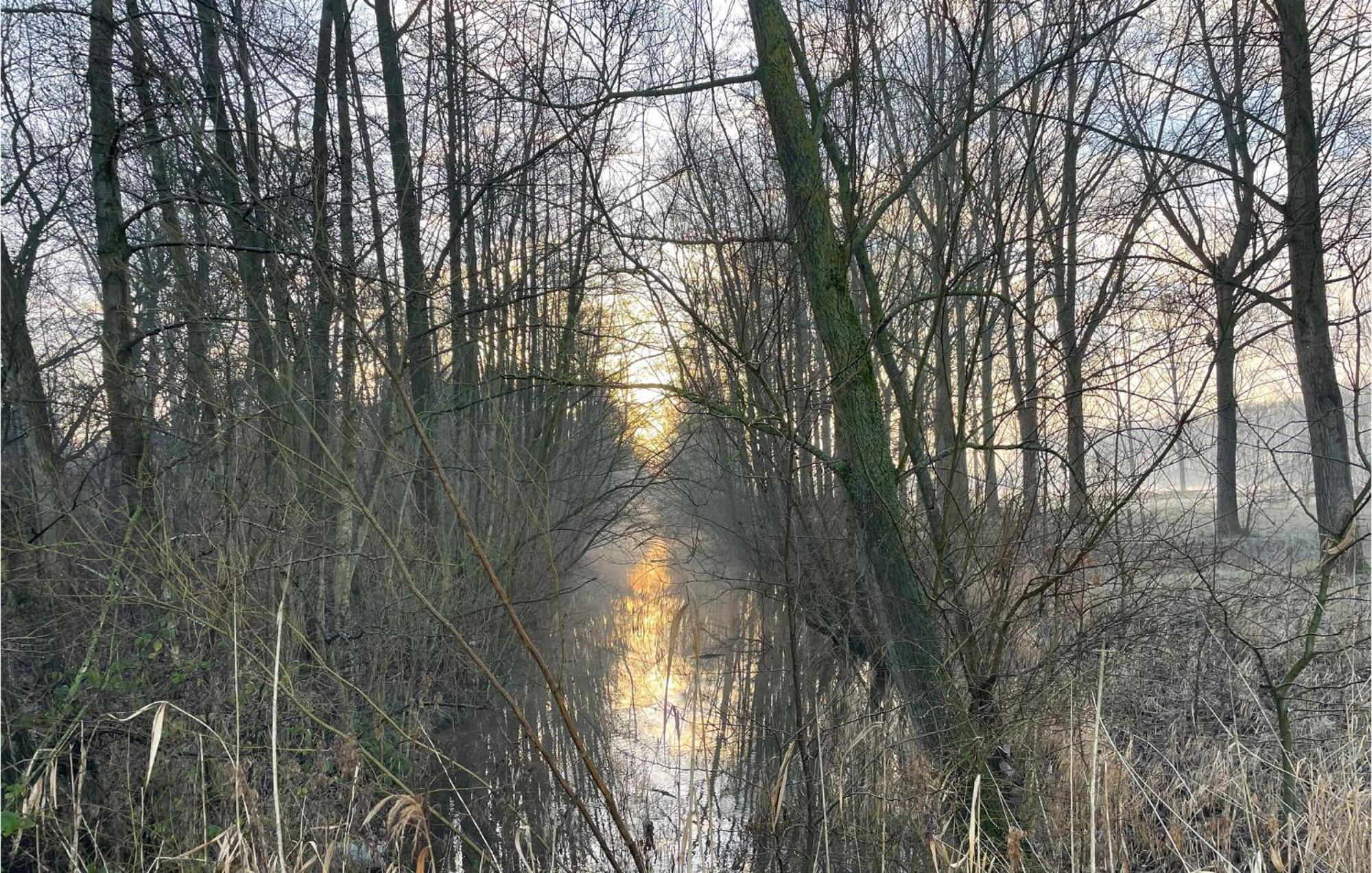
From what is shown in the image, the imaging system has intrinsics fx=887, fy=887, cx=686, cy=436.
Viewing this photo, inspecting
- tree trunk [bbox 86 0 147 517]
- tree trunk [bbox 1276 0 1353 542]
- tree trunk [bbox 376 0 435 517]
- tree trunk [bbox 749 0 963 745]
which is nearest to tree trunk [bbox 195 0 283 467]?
tree trunk [bbox 86 0 147 517]

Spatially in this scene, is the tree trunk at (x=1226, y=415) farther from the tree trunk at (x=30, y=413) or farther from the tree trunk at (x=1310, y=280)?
the tree trunk at (x=30, y=413)

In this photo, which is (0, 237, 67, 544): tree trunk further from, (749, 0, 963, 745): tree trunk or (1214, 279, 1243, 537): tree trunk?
(1214, 279, 1243, 537): tree trunk

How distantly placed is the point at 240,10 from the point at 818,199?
168 inches

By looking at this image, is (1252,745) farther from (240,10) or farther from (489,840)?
(240,10)

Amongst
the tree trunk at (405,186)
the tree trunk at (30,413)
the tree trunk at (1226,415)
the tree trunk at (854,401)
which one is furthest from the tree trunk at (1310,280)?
the tree trunk at (30,413)

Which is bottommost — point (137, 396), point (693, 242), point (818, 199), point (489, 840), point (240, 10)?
point (489, 840)

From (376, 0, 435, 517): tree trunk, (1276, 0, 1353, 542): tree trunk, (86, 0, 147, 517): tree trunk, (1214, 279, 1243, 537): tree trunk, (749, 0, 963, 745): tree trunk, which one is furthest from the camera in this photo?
(376, 0, 435, 517): tree trunk

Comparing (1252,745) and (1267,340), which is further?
(1267,340)

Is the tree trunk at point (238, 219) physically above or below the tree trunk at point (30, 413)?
above

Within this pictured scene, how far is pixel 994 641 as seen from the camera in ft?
14.0

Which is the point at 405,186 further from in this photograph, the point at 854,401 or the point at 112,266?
the point at 854,401

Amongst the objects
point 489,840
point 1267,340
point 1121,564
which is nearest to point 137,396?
point 489,840

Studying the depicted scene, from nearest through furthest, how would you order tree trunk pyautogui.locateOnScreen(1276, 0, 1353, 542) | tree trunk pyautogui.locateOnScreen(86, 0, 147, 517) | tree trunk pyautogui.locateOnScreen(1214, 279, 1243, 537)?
tree trunk pyautogui.locateOnScreen(1214, 279, 1243, 537), tree trunk pyautogui.locateOnScreen(1276, 0, 1353, 542), tree trunk pyautogui.locateOnScreen(86, 0, 147, 517)

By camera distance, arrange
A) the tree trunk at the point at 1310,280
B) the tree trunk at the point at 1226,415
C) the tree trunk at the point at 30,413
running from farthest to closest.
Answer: the tree trunk at the point at 1310,280, the tree trunk at the point at 30,413, the tree trunk at the point at 1226,415
